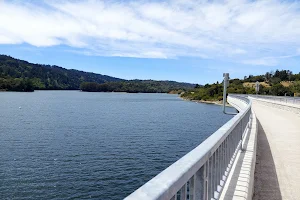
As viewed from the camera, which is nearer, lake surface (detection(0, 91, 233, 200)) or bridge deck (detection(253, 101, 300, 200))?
bridge deck (detection(253, 101, 300, 200))

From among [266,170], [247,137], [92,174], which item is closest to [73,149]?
[92,174]

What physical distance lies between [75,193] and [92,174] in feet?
10.0

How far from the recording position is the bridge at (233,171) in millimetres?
1865

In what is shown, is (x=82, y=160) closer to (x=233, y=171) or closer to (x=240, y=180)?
(x=233, y=171)

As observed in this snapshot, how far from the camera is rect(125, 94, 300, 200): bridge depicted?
1865 millimetres

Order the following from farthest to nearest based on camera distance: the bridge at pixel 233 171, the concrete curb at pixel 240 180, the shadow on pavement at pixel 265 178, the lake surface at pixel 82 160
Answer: the lake surface at pixel 82 160
the shadow on pavement at pixel 265 178
the concrete curb at pixel 240 180
the bridge at pixel 233 171

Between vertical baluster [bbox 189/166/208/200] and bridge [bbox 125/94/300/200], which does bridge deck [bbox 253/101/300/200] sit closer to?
bridge [bbox 125/94/300/200]

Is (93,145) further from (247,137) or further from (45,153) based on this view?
(247,137)

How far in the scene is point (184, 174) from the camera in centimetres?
202

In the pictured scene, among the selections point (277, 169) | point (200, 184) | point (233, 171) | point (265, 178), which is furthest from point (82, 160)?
point (200, 184)

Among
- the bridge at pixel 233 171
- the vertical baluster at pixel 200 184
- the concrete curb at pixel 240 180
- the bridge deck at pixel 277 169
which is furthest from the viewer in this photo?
the bridge deck at pixel 277 169

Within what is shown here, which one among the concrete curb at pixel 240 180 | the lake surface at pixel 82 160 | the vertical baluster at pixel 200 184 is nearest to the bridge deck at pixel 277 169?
the concrete curb at pixel 240 180

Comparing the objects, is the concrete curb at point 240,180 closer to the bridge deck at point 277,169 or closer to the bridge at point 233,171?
the bridge at point 233,171

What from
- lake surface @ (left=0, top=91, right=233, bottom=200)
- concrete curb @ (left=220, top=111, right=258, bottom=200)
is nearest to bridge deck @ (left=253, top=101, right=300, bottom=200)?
concrete curb @ (left=220, top=111, right=258, bottom=200)
